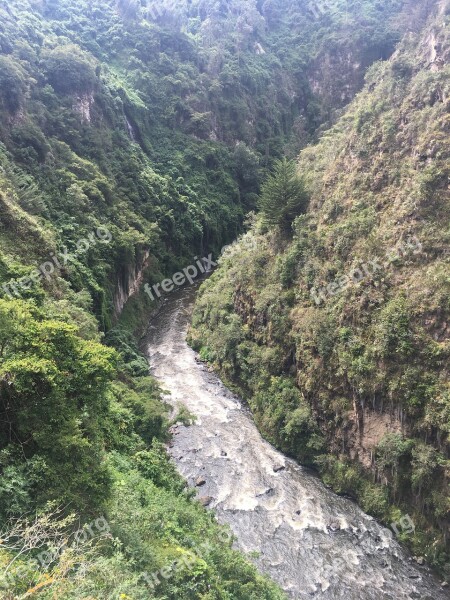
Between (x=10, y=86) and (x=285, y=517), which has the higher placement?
(x=10, y=86)

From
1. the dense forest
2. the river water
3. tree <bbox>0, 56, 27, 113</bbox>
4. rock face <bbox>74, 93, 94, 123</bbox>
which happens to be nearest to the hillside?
the dense forest

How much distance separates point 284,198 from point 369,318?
14256mm

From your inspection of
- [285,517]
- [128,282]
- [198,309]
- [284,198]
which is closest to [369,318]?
[285,517]

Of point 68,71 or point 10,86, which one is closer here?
point 10,86

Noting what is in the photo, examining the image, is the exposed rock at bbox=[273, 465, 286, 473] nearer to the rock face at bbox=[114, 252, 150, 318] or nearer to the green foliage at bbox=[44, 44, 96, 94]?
the rock face at bbox=[114, 252, 150, 318]

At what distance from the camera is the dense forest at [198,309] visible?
42.5 feet

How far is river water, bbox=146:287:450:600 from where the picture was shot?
63.2ft

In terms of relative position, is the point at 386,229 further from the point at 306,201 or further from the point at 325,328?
the point at 306,201

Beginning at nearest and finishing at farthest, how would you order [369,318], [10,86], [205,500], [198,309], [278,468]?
[205,500]
[369,318]
[278,468]
[198,309]
[10,86]

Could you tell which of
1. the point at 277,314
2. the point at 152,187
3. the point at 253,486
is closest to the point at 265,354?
the point at 277,314

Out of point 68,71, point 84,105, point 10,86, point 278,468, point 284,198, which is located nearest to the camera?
point 278,468

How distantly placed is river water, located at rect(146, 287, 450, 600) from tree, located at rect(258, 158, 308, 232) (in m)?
15.1

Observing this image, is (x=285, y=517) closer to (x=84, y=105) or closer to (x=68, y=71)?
(x=84, y=105)

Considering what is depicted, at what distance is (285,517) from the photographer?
74.1ft
